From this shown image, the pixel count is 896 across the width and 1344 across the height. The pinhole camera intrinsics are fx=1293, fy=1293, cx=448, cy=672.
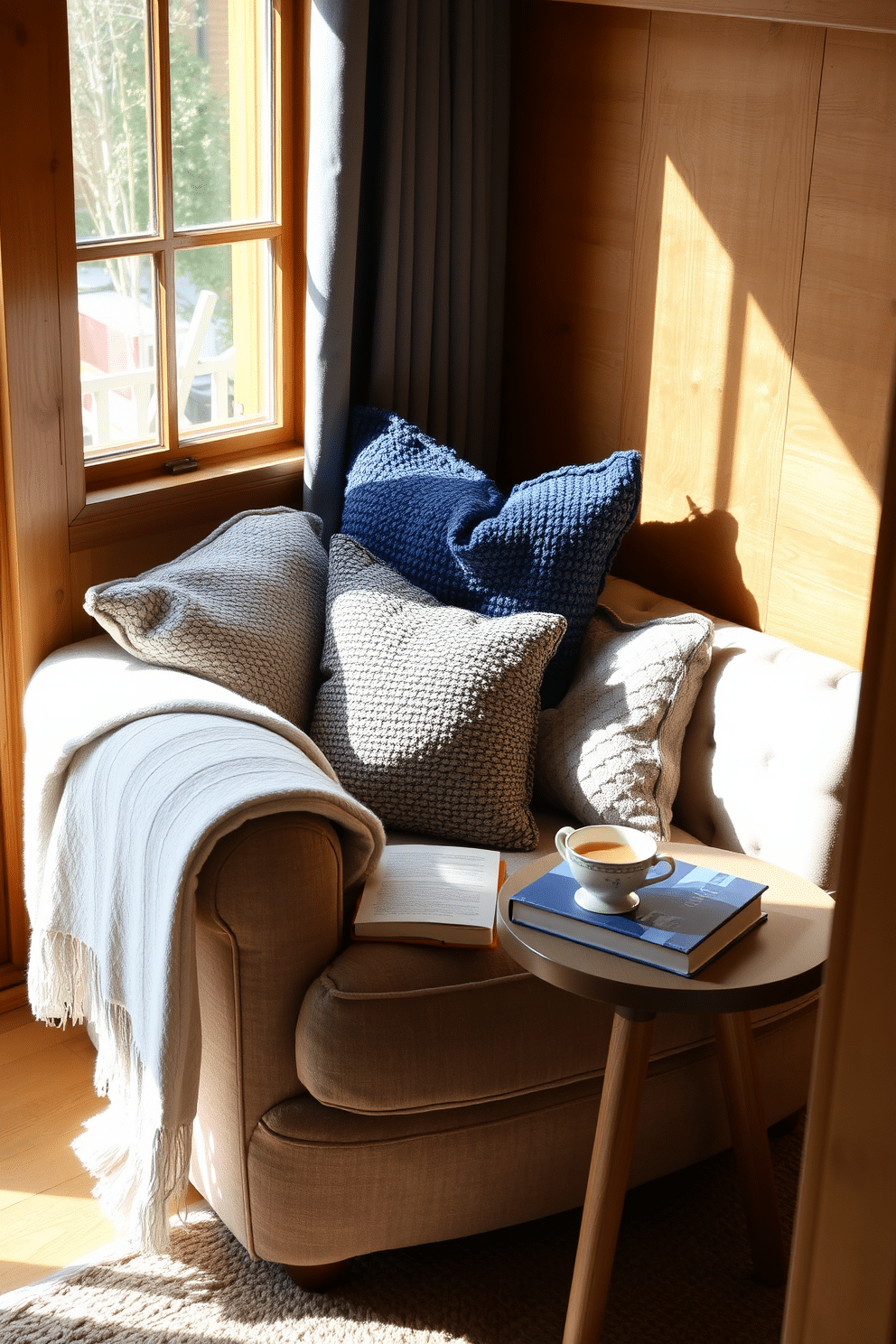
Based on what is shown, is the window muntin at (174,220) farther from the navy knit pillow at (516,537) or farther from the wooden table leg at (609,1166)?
the wooden table leg at (609,1166)

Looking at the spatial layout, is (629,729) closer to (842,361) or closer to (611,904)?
(611,904)

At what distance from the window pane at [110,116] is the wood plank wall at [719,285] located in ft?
2.59

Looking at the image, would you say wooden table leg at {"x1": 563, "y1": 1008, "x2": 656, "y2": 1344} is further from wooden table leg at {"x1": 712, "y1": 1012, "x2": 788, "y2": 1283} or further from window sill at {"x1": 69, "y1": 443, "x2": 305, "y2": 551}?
window sill at {"x1": 69, "y1": 443, "x2": 305, "y2": 551}

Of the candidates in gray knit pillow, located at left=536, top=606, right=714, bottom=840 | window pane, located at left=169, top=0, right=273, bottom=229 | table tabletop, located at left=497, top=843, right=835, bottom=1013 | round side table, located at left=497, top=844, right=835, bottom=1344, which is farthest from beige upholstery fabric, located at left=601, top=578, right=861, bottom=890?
window pane, located at left=169, top=0, right=273, bottom=229

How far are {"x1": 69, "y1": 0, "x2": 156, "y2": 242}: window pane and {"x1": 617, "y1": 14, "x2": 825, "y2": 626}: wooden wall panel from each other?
2.89 ft

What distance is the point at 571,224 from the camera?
2.51m

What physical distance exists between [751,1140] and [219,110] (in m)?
1.87

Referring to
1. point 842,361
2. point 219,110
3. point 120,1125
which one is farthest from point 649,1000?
point 219,110

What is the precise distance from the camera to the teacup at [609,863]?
145cm

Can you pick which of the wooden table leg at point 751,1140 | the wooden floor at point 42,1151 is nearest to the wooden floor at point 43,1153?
the wooden floor at point 42,1151

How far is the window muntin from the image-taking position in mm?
2098

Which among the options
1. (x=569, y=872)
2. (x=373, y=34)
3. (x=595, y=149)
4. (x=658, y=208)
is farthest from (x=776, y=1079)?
(x=373, y=34)

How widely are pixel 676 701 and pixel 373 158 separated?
1181 millimetres

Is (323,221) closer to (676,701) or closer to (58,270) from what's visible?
(58,270)
